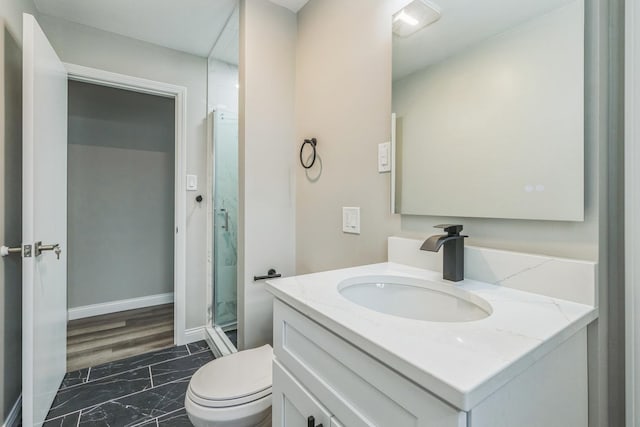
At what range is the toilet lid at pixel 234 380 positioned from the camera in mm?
1100

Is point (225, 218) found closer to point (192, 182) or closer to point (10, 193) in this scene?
point (192, 182)

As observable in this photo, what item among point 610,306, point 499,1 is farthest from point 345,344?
point 499,1

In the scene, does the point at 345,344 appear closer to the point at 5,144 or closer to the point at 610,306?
the point at 610,306

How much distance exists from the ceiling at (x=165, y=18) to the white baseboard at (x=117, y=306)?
2439mm

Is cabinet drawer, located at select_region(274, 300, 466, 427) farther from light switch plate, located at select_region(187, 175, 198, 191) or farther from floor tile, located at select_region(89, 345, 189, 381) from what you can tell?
light switch plate, located at select_region(187, 175, 198, 191)

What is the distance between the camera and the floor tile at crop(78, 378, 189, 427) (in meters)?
1.53

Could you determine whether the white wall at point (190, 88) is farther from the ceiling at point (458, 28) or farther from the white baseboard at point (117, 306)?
the ceiling at point (458, 28)

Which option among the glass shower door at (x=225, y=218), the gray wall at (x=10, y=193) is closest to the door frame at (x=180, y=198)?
the glass shower door at (x=225, y=218)

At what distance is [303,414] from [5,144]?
176 centimetres

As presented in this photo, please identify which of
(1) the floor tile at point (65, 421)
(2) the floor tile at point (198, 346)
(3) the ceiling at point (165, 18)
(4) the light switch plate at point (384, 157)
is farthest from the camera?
(2) the floor tile at point (198, 346)

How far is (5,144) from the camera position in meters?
1.39

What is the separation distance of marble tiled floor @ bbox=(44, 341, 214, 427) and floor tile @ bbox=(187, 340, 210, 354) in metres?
0.04

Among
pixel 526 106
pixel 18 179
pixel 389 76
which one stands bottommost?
pixel 18 179

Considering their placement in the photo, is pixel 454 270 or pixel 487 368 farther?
pixel 454 270
